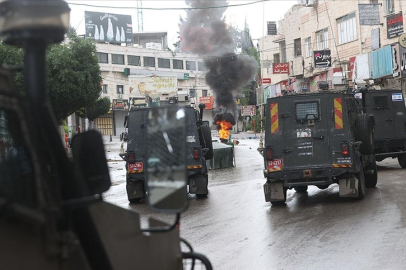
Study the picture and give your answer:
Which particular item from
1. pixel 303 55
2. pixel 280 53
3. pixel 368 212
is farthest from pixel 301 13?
pixel 368 212

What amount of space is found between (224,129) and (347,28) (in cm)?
1106

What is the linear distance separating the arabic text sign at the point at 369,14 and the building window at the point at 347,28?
5.27 meters

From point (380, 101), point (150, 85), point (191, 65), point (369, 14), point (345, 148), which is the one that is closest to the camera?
point (345, 148)

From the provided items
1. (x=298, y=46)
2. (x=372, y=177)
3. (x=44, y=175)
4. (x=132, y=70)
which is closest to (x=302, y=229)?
(x=372, y=177)

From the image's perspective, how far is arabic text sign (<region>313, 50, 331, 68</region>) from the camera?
129ft

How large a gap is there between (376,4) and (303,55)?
14.6 m

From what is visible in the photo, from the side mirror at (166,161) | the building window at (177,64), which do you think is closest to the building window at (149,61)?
the building window at (177,64)

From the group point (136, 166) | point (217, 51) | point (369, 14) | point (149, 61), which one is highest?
point (149, 61)

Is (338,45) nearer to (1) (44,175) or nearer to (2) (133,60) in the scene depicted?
(1) (44,175)

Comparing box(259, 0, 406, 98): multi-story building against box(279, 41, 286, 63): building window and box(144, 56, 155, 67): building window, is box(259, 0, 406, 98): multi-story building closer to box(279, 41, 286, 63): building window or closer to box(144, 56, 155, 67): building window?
box(279, 41, 286, 63): building window

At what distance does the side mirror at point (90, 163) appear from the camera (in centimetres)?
267

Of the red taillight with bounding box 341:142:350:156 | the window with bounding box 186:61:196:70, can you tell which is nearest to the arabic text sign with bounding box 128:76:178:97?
the window with bounding box 186:61:196:70

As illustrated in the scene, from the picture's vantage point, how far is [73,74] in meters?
29.5

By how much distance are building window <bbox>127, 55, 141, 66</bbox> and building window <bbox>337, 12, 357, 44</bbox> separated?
157 feet
